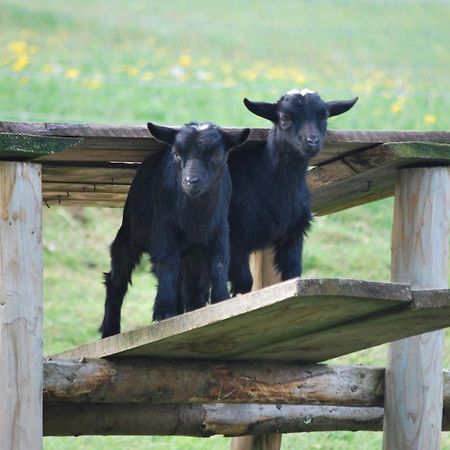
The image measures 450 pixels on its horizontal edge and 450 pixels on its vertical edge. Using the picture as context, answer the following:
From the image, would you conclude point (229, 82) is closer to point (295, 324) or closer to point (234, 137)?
point (234, 137)

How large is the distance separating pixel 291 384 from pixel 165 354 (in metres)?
0.73

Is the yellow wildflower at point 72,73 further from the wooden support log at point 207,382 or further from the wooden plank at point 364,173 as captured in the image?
the wooden support log at point 207,382

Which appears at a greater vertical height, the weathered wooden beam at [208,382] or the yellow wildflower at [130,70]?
the yellow wildflower at [130,70]

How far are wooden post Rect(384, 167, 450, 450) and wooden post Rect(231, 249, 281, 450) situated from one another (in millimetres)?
1155

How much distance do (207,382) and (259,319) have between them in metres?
1.07

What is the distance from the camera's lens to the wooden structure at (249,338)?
561cm

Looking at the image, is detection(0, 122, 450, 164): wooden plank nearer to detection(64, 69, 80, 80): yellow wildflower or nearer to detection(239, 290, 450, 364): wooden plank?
detection(239, 290, 450, 364): wooden plank

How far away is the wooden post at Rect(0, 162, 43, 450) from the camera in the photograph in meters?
5.69

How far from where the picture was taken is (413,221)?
268 inches

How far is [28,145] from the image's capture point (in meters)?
5.75

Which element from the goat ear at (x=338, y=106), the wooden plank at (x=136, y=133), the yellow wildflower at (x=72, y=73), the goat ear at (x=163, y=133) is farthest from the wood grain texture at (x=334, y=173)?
the yellow wildflower at (x=72, y=73)

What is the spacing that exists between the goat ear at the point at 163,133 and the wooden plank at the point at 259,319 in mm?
1011

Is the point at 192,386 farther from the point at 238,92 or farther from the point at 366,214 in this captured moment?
the point at 238,92

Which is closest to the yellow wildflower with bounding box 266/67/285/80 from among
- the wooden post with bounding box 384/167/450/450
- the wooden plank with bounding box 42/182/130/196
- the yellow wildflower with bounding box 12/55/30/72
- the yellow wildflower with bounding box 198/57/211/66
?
the yellow wildflower with bounding box 198/57/211/66
